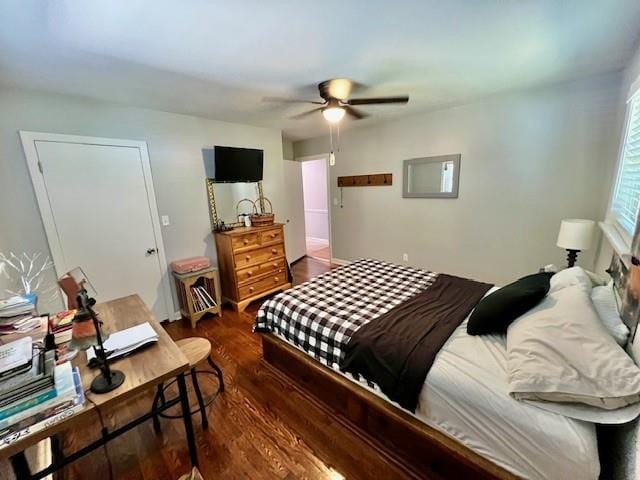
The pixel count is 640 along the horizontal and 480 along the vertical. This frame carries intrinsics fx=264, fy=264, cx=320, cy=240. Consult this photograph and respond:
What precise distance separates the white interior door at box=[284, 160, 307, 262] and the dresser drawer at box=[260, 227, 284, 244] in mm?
1185

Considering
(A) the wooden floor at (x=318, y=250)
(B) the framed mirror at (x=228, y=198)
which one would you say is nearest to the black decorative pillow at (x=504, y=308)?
(B) the framed mirror at (x=228, y=198)

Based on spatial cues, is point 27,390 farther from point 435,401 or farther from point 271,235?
point 271,235

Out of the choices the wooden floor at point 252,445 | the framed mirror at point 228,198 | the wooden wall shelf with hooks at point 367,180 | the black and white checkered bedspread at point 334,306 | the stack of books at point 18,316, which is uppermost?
the wooden wall shelf with hooks at point 367,180

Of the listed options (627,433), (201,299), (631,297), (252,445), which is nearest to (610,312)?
(631,297)

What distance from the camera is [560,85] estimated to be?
8.36ft

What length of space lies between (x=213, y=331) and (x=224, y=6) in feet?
9.00

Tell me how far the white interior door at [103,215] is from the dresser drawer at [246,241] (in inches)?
31.7

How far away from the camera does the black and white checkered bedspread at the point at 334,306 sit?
1722 millimetres

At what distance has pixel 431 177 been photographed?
140 inches

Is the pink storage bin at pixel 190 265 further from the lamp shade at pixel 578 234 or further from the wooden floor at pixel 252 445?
the lamp shade at pixel 578 234

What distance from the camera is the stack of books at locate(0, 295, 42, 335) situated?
1.43 m

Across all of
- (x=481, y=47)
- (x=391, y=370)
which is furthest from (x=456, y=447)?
(x=481, y=47)

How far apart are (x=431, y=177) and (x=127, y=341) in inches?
142

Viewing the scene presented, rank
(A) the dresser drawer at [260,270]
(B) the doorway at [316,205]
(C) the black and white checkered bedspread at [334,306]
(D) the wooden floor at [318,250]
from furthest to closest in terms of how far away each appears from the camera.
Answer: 1. (B) the doorway at [316,205]
2. (D) the wooden floor at [318,250]
3. (A) the dresser drawer at [260,270]
4. (C) the black and white checkered bedspread at [334,306]
